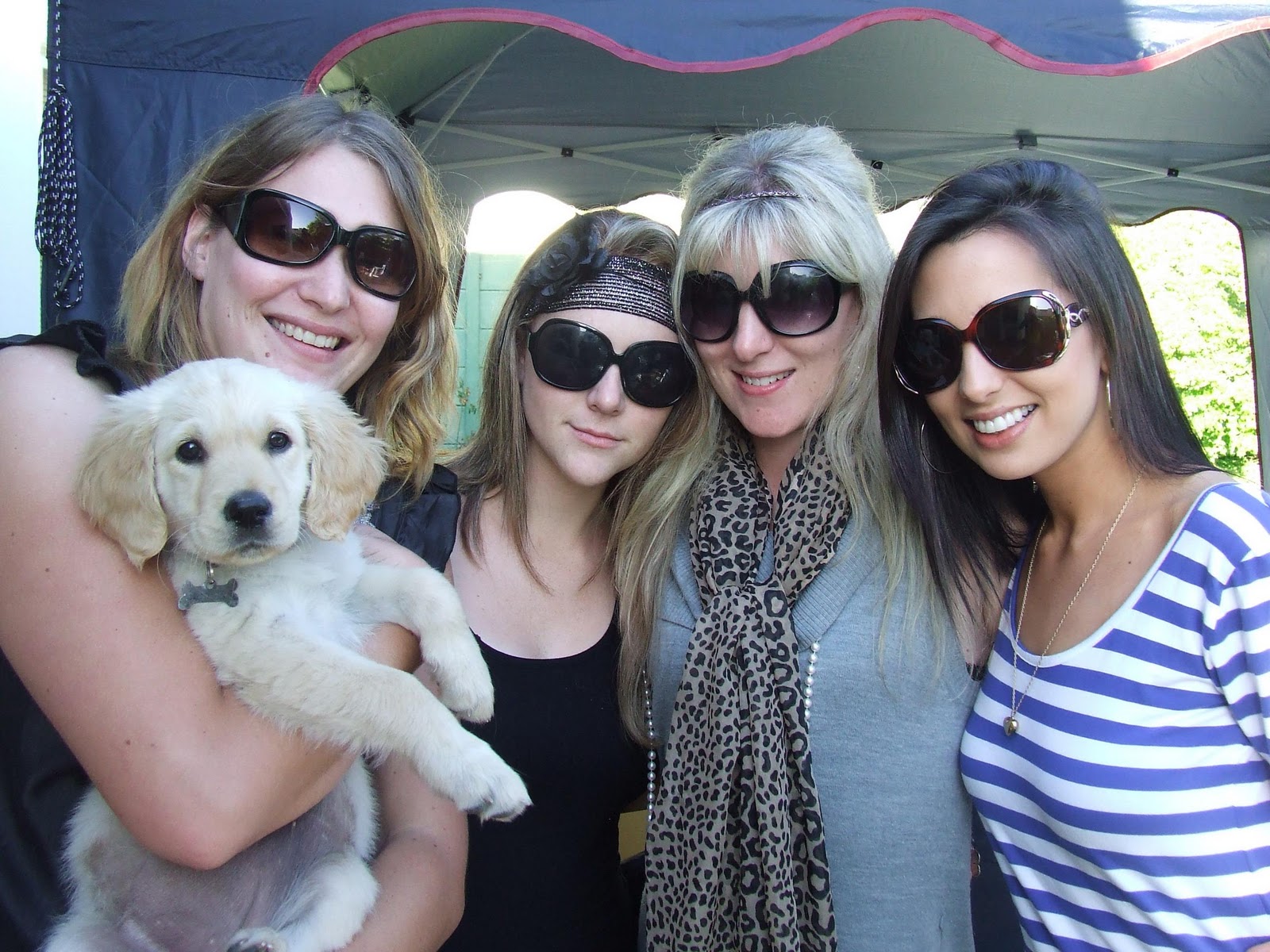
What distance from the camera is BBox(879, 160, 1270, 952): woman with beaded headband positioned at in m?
1.44

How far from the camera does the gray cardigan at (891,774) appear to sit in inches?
75.1

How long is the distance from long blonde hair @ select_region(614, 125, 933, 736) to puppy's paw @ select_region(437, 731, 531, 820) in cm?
73

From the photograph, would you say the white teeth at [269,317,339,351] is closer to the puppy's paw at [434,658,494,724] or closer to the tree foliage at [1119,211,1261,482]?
the puppy's paw at [434,658,494,724]

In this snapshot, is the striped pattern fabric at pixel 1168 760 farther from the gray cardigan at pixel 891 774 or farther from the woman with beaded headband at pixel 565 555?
the woman with beaded headband at pixel 565 555

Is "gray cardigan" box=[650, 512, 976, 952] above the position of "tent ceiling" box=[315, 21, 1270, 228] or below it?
below

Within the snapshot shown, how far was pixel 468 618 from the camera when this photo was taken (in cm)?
226

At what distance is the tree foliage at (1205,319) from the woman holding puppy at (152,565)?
481 inches

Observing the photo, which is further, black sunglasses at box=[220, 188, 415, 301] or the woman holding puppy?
black sunglasses at box=[220, 188, 415, 301]

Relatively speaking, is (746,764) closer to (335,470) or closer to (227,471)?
(335,470)

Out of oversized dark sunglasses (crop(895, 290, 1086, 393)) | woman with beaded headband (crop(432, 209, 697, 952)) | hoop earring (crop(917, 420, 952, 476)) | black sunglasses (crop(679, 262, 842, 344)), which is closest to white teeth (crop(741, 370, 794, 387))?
black sunglasses (crop(679, 262, 842, 344))

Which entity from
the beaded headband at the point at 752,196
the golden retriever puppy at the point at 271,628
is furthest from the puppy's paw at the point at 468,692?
the beaded headband at the point at 752,196

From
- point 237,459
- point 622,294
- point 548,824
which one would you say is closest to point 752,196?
point 622,294

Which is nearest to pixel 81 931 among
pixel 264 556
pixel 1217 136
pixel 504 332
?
pixel 264 556

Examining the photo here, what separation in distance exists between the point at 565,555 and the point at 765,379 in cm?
81
